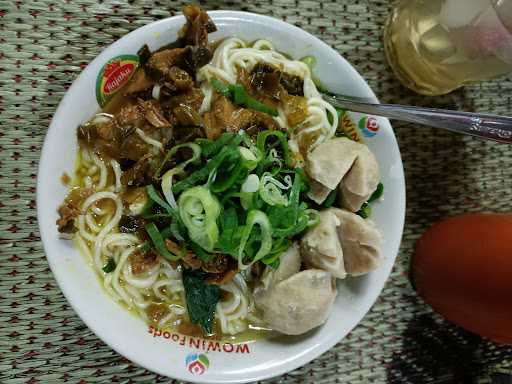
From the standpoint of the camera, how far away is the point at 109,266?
7.22ft

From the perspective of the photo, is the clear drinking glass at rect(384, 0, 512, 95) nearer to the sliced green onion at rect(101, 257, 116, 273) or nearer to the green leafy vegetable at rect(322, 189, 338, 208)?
the green leafy vegetable at rect(322, 189, 338, 208)

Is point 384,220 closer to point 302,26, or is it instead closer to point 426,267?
point 426,267

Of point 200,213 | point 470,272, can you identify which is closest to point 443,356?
point 470,272

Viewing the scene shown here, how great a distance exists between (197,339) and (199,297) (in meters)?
0.19

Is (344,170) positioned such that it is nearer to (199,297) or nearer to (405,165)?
(405,165)

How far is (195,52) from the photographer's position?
2111 millimetres

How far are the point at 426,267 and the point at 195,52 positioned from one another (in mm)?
1529

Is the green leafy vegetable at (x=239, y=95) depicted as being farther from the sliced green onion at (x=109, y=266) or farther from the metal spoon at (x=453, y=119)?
the sliced green onion at (x=109, y=266)

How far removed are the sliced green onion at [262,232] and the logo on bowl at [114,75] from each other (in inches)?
30.6

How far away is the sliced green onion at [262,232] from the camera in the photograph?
2006mm

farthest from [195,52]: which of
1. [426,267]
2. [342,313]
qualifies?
[426,267]

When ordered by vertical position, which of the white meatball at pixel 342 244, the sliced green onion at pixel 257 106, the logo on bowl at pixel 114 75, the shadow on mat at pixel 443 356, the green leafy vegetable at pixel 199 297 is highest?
the logo on bowl at pixel 114 75

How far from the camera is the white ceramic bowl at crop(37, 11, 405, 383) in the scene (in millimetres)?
2006

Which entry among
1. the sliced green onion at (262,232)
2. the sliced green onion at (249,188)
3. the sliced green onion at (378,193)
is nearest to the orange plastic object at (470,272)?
the sliced green onion at (378,193)
